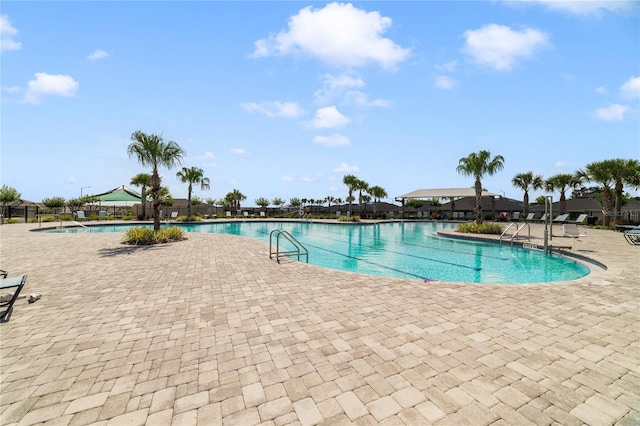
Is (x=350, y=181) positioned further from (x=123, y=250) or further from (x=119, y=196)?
(x=123, y=250)

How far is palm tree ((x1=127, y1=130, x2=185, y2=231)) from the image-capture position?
13.5 m

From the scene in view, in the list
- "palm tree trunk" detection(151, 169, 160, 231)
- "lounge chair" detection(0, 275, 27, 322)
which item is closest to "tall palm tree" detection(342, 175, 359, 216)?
"palm tree trunk" detection(151, 169, 160, 231)

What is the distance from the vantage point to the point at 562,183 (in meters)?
33.2

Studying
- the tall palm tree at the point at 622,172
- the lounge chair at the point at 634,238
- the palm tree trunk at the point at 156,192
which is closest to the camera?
the lounge chair at the point at 634,238

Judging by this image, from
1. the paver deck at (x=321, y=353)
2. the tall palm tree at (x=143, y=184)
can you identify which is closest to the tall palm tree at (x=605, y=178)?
the paver deck at (x=321, y=353)

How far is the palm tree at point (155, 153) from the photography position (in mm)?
13484

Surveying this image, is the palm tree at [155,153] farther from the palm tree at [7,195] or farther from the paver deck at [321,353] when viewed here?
the palm tree at [7,195]

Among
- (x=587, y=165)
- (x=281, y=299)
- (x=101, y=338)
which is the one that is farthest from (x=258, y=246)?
(x=587, y=165)

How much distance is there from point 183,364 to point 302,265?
16.7 ft

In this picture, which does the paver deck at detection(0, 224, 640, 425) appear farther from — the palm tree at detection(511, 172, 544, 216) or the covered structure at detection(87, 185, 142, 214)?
the palm tree at detection(511, 172, 544, 216)

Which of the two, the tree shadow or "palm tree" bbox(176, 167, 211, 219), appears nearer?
the tree shadow

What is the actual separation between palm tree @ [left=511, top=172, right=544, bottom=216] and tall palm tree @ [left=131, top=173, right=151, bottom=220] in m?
41.9

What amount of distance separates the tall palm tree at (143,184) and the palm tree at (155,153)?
17.9 metres

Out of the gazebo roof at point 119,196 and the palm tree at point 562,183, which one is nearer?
the gazebo roof at point 119,196
